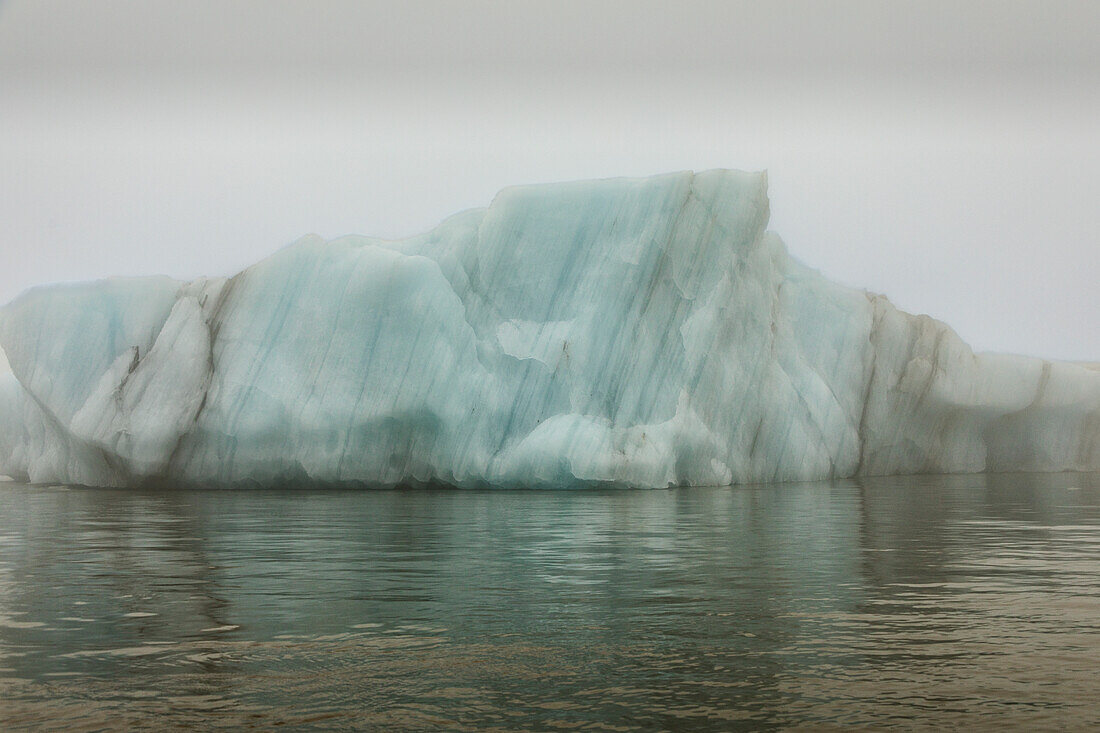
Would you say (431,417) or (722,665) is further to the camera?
(431,417)

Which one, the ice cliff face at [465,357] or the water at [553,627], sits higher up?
the ice cliff face at [465,357]

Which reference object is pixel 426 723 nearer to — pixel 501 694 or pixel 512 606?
pixel 501 694

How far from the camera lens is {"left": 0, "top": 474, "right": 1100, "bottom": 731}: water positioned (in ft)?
12.0

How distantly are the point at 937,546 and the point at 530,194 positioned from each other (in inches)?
525

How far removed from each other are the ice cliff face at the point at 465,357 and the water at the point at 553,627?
8.10 m

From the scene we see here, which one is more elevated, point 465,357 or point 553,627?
point 465,357

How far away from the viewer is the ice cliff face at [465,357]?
18938 millimetres

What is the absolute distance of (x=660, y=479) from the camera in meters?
18.8

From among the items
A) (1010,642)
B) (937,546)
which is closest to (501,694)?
(1010,642)

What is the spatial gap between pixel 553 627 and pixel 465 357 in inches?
567

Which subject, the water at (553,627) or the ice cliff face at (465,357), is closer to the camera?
the water at (553,627)

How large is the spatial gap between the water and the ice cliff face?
8102mm

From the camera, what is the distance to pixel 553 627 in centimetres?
513

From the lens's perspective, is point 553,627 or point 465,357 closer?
point 553,627
